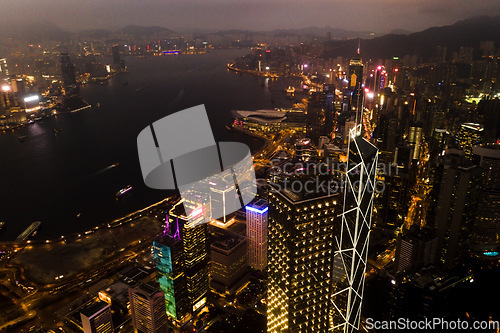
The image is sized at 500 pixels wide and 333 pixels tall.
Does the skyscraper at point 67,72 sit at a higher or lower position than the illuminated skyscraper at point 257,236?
higher

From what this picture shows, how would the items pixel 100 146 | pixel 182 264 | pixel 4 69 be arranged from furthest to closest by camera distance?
pixel 4 69 → pixel 100 146 → pixel 182 264

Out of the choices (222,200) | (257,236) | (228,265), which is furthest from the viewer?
(222,200)

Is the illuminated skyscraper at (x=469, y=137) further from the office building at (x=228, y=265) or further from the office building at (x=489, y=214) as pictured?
the office building at (x=228, y=265)

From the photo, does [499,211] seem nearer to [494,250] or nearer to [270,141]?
[494,250]

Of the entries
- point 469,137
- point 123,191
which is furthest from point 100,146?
point 469,137

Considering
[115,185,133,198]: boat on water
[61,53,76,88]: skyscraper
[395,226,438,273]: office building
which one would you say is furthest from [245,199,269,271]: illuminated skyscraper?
[61,53,76,88]: skyscraper

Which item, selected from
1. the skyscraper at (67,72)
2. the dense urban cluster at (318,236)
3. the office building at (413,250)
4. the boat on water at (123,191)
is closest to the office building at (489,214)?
the dense urban cluster at (318,236)

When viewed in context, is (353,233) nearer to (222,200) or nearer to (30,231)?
(222,200)
